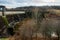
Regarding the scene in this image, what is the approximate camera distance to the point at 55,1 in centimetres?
231

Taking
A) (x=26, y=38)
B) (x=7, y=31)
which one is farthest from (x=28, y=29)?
(x=7, y=31)

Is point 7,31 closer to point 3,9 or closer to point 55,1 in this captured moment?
point 3,9

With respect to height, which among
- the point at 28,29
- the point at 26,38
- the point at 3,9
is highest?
the point at 3,9

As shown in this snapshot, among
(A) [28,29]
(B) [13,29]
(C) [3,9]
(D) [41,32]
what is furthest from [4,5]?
(D) [41,32]

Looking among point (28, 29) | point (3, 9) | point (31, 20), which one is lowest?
point (28, 29)

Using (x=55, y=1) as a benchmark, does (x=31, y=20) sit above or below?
below

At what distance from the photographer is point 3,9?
2.34 m

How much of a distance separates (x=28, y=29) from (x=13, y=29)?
257mm

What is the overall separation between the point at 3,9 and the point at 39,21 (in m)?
0.65

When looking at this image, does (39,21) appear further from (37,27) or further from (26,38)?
(26,38)

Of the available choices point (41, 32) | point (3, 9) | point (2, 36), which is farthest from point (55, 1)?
point (2, 36)

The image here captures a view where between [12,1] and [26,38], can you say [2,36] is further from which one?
[12,1]

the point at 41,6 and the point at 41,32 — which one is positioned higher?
the point at 41,6

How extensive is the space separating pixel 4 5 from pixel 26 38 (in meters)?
0.68
